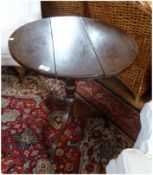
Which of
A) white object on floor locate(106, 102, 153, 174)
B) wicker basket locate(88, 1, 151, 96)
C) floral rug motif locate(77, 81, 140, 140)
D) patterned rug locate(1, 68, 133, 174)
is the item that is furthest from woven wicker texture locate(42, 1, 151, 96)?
white object on floor locate(106, 102, 153, 174)

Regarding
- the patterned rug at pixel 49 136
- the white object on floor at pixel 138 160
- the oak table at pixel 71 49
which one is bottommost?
the patterned rug at pixel 49 136

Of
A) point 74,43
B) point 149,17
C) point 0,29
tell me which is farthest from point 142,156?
point 0,29

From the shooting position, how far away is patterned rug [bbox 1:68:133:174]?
3.88ft

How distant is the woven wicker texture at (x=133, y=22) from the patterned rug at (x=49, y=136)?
350mm

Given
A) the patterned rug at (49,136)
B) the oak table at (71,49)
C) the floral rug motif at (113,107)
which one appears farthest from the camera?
the floral rug motif at (113,107)

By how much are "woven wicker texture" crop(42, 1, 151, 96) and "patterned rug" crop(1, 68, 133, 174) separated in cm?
35

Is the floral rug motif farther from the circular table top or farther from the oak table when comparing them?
the circular table top

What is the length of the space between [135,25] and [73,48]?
1.66ft

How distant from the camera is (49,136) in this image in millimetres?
1321

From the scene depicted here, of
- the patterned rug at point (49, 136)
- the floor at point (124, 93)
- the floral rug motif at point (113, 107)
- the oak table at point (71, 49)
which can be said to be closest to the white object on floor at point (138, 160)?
the oak table at point (71, 49)

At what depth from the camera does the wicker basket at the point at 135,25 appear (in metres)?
1.30

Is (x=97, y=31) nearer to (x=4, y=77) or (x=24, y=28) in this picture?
(x=24, y=28)

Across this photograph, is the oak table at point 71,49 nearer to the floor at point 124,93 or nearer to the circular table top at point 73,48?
the circular table top at point 73,48

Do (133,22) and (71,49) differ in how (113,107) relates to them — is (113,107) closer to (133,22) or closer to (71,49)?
(133,22)
